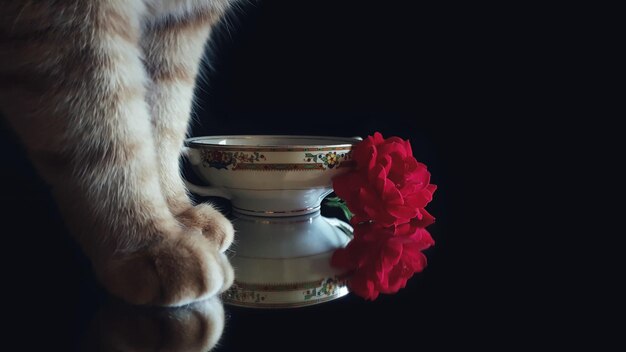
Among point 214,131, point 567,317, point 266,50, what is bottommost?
point 567,317

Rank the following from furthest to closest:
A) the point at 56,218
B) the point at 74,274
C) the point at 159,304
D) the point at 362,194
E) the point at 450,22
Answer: the point at 450,22 → the point at 56,218 → the point at 362,194 → the point at 74,274 → the point at 159,304

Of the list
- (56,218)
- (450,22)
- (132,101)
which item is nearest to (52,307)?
(132,101)

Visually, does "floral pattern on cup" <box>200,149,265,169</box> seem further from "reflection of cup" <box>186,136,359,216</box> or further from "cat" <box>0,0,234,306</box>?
"cat" <box>0,0,234,306</box>

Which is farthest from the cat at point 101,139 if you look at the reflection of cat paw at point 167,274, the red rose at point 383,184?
the red rose at point 383,184

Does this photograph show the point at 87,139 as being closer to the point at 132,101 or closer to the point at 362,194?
the point at 132,101

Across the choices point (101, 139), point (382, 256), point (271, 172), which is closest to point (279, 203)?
point (271, 172)

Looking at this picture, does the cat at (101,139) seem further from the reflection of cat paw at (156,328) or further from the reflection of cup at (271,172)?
the reflection of cup at (271,172)

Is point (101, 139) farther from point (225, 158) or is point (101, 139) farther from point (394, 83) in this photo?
point (394, 83)
